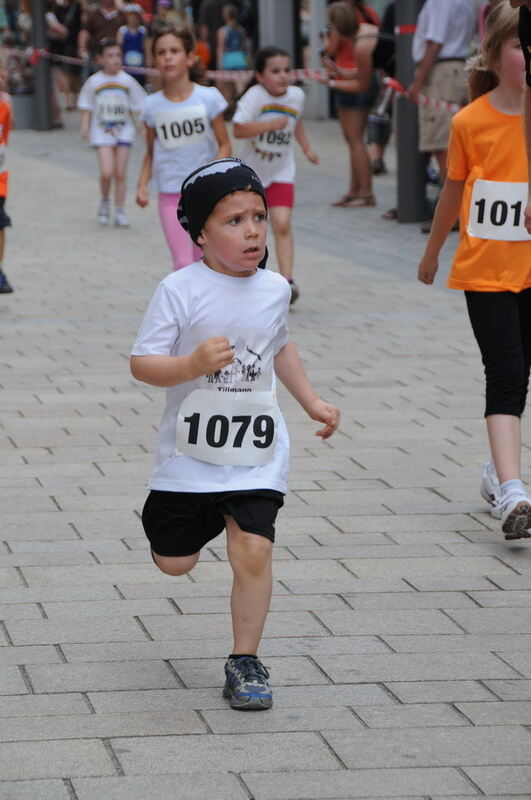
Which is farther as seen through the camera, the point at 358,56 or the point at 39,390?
the point at 358,56

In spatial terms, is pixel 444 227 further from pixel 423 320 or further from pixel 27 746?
pixel 423 320

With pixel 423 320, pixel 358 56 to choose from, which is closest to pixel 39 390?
pixel 423 320

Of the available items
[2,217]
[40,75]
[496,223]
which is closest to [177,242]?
[2,217]

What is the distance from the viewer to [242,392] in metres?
3.91

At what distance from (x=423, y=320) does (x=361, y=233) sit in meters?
4.19

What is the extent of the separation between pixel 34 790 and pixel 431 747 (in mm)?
897

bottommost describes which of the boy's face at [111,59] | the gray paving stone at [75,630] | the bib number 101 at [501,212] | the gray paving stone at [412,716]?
the gray paving stone at [75,630]

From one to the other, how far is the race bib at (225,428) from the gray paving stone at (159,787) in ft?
2.71

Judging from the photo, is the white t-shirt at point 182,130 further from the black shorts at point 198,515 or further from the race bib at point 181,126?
the black shorts at point 198,515

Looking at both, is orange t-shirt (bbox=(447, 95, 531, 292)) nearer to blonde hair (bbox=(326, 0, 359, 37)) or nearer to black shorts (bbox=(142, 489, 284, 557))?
black shorts (bbox=(142, 489, 284, 557))

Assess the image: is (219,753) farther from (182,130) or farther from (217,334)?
(182,130)

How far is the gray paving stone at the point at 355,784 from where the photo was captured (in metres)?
3.33

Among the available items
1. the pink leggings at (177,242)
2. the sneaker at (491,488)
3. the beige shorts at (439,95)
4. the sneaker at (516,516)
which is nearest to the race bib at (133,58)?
the beige shorts at (439,95)

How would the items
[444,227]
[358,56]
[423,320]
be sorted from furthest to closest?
[358,56] → [423,320] → [444,227]
